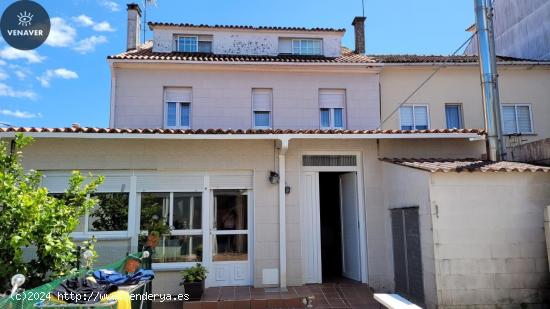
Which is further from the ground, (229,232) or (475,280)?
(229,232)

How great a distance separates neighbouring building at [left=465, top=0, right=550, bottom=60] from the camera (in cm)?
1562

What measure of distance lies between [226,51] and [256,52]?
1125 millimetres

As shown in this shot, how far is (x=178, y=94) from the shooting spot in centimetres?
1334

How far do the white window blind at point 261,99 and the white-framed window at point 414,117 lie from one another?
4.71 metres

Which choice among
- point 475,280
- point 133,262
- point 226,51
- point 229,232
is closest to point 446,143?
point 475,280

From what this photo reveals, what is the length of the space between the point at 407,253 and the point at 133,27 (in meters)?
12.9

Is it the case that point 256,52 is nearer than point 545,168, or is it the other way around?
point 545,168

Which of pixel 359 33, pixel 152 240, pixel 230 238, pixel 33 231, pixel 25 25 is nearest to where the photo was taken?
pixel 33 231

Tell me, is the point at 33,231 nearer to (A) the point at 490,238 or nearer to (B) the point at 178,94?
(A) the point at 490,238

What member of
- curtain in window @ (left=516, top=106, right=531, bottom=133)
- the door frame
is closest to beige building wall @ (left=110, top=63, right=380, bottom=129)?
the door frame

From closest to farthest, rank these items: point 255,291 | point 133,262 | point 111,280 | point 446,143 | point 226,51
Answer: point 111,280 → point 133,262 → point 255,291 → point 446,143 → point 226,51

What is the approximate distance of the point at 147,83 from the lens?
1316 centimetres

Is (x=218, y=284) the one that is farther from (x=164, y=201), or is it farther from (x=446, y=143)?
(x=446, y=143)

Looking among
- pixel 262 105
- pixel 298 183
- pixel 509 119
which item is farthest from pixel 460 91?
pixel 298 183
